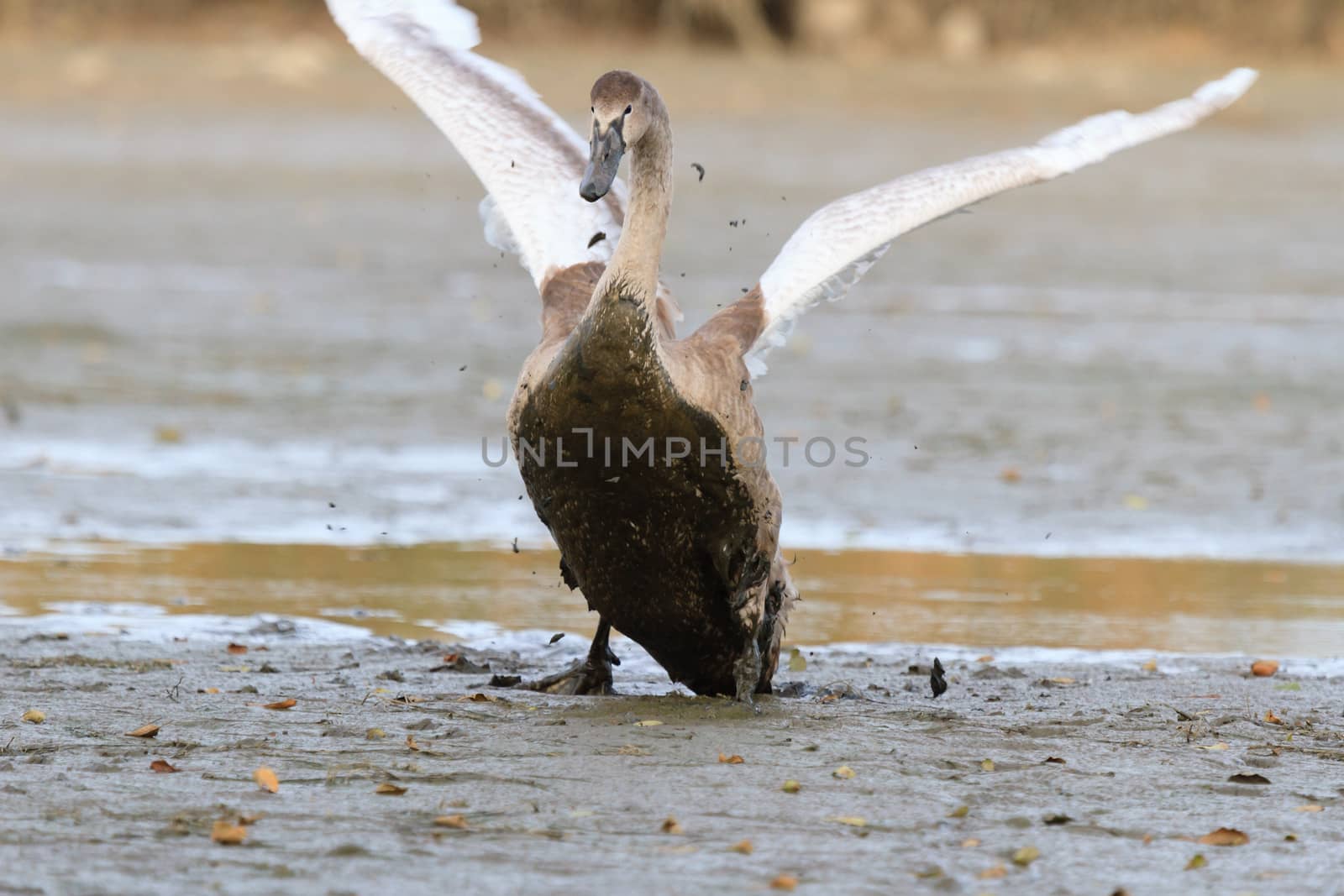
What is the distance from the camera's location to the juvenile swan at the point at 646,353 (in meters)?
5.46

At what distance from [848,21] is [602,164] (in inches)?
854

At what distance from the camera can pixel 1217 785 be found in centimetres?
511

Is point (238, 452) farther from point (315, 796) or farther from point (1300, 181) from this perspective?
point (1300, 181)

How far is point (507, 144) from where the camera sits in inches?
281

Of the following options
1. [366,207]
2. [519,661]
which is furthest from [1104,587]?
[366,207]

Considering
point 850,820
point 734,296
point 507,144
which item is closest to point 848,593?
point 507,144

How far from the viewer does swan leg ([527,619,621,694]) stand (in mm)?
6285

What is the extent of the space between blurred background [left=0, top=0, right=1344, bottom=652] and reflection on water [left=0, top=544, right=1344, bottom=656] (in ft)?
0.08

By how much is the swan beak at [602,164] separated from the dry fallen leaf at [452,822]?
1.61 metres

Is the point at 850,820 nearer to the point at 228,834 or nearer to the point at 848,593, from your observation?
the point at 228,834

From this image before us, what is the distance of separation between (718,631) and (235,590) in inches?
94.6

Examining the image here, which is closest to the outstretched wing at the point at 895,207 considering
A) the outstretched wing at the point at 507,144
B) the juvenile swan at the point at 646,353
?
the juvenile swan at the point at 646,353

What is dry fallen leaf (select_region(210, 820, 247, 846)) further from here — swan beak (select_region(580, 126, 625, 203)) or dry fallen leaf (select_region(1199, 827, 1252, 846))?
dry fallen leaf (select_region(1199, 827, 1252, 846))

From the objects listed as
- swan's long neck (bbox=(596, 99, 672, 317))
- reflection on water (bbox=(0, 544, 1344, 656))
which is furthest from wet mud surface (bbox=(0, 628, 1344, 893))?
swan's long neck (bbox=(596, 99, 672, 317))
